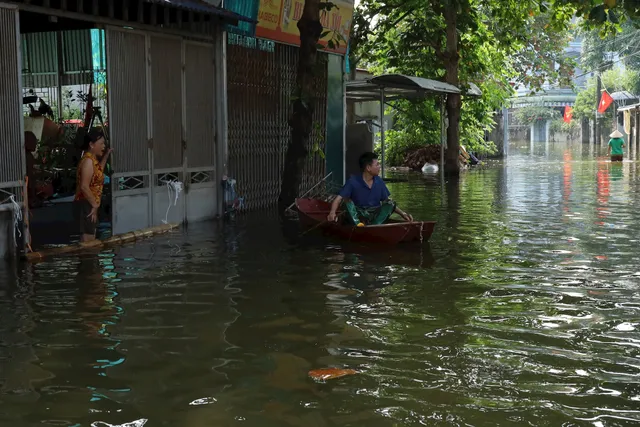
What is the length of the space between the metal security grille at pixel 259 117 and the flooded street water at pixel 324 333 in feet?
11.6

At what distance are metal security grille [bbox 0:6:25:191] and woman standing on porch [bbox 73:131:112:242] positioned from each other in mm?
727

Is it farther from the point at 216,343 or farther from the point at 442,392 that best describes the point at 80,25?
the point at 442,392

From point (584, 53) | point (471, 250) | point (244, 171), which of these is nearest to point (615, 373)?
point (471, 250)

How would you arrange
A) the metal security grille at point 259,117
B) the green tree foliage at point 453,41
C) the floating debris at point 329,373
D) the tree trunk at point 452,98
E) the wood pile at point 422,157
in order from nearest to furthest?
the floating debris at point 329,373, the metal security grille at point 259,117, the green tree foliage at point 453,41, the tree trunk at point 452,98, the wood pile at point 422,157

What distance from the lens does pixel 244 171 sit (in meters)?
15.7

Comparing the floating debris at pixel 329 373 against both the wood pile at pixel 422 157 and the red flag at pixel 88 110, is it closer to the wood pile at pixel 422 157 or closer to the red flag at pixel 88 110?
the red flag at pixel 88 110

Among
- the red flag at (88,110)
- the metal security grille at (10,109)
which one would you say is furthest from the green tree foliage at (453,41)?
the metal security grille at (10,109)

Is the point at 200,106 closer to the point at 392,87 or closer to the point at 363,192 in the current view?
the point at 363,192

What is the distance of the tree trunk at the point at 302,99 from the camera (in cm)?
1474

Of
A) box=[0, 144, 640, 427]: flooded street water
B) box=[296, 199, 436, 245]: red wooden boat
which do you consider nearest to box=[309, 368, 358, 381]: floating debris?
box=[0, 144, 640, 427]: flooded street water

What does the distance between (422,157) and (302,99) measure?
18.6 metres

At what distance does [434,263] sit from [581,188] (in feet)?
41.9

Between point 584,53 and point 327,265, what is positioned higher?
point 584,53

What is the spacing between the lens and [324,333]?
21.8 ft
